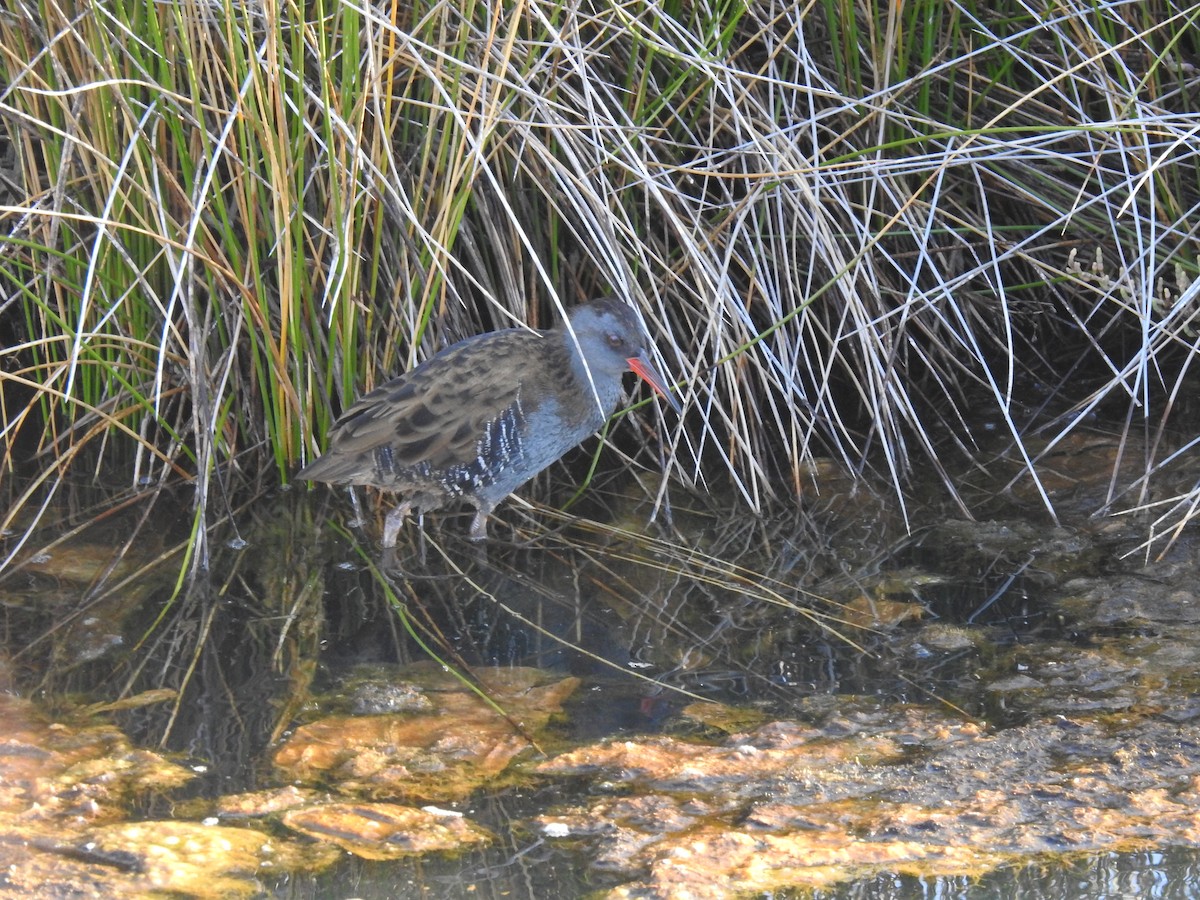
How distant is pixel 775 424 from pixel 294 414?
1306mm

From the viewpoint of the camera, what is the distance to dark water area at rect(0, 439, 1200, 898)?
2.07 metres

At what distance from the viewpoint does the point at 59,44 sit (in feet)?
10.2

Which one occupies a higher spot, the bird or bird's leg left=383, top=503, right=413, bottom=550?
the bird

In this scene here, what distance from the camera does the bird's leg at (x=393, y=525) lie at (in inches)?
129

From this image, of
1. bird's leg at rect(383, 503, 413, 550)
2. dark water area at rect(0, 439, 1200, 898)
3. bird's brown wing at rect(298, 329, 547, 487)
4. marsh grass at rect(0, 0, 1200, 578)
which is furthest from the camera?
bird's leg at rect(383, 503, 413, 550)

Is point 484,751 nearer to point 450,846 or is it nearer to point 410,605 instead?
point 450,846

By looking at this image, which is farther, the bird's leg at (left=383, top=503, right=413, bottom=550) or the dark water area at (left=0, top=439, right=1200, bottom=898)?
the bird's leg at (left=383, top=503, right=413, bottom=550)

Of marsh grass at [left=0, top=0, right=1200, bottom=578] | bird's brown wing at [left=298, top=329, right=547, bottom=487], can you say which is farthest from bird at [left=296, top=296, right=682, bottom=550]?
marsh grass at [left=0, top=0, right=1200, bottom=578]

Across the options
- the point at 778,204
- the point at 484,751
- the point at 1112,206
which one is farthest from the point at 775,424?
the point at 484,751

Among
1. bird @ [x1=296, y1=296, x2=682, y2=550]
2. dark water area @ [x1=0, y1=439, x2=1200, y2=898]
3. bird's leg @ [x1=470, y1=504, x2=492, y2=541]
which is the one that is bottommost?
dark water area @ [x1=0, y1=439, x2=1200, y2=898]

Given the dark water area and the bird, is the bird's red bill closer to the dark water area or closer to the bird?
the bird

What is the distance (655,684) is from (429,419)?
916 millimetres

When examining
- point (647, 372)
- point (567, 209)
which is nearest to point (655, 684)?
point (647, 372)

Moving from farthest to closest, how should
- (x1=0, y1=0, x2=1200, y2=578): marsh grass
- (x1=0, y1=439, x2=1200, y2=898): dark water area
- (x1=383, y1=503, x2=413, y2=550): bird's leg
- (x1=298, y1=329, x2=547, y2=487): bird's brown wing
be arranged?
(x1=383, y1=503, x2=413, y2=550): bird's leg, (x1=298, y1=329, x2=547, y2=487): bird's brown wing, (x1=0, y1=0, x2=1200, y2=578): marsh grass, (x1=0, y1=439, x2=1200, y2=898): dark water area
